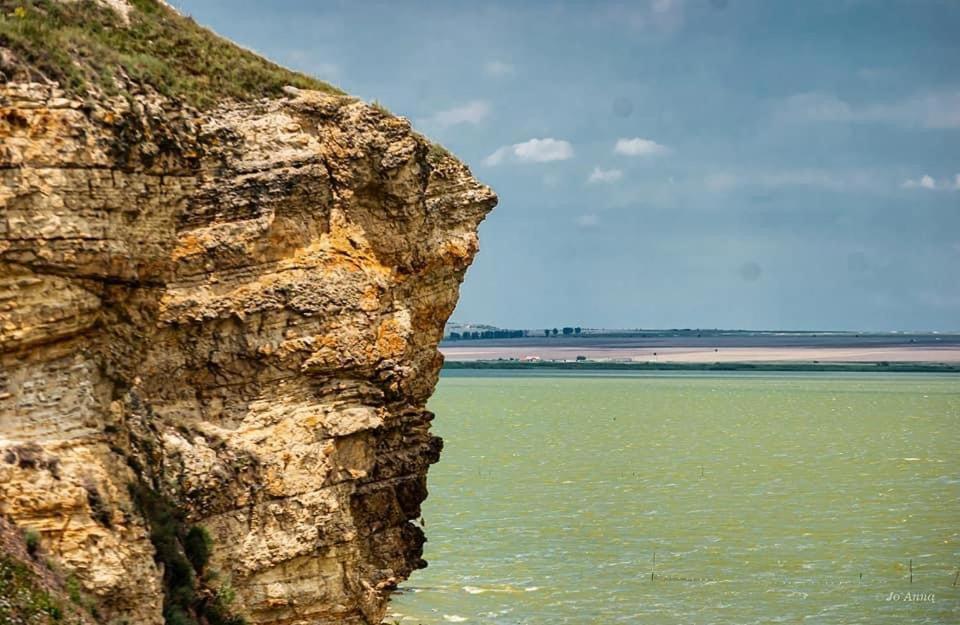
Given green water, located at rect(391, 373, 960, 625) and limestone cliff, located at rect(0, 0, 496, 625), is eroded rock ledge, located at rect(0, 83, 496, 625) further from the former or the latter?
green water, located at rect(391, 373, 960, 625)

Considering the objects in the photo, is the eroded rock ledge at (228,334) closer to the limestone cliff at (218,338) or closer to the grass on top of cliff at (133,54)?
the limestone cliff at (218,338)

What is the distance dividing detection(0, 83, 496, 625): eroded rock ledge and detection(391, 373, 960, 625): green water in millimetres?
17735

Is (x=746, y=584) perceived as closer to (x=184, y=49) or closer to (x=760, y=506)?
(x=760, y=506)

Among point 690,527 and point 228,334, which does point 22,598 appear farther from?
point 690,527

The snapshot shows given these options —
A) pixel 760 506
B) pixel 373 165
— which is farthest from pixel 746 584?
pixel 373 165

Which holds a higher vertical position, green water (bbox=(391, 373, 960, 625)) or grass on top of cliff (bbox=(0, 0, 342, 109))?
grass on top of cliff (bbox=(0, 0, 342, 109))

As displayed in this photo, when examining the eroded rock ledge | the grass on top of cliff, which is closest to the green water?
the eroded rock ledge

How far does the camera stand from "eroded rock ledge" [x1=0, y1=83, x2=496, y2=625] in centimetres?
1981

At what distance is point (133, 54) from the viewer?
24953 mm

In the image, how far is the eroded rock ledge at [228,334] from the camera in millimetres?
19812

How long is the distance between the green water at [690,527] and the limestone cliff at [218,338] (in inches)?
702

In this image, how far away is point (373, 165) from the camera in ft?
87.9

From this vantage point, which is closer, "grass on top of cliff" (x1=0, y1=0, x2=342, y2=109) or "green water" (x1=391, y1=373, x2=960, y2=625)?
"grass on top of cliff" (x1=0, y1=0, x2=342, y2=109)

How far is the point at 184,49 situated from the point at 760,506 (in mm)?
48937
